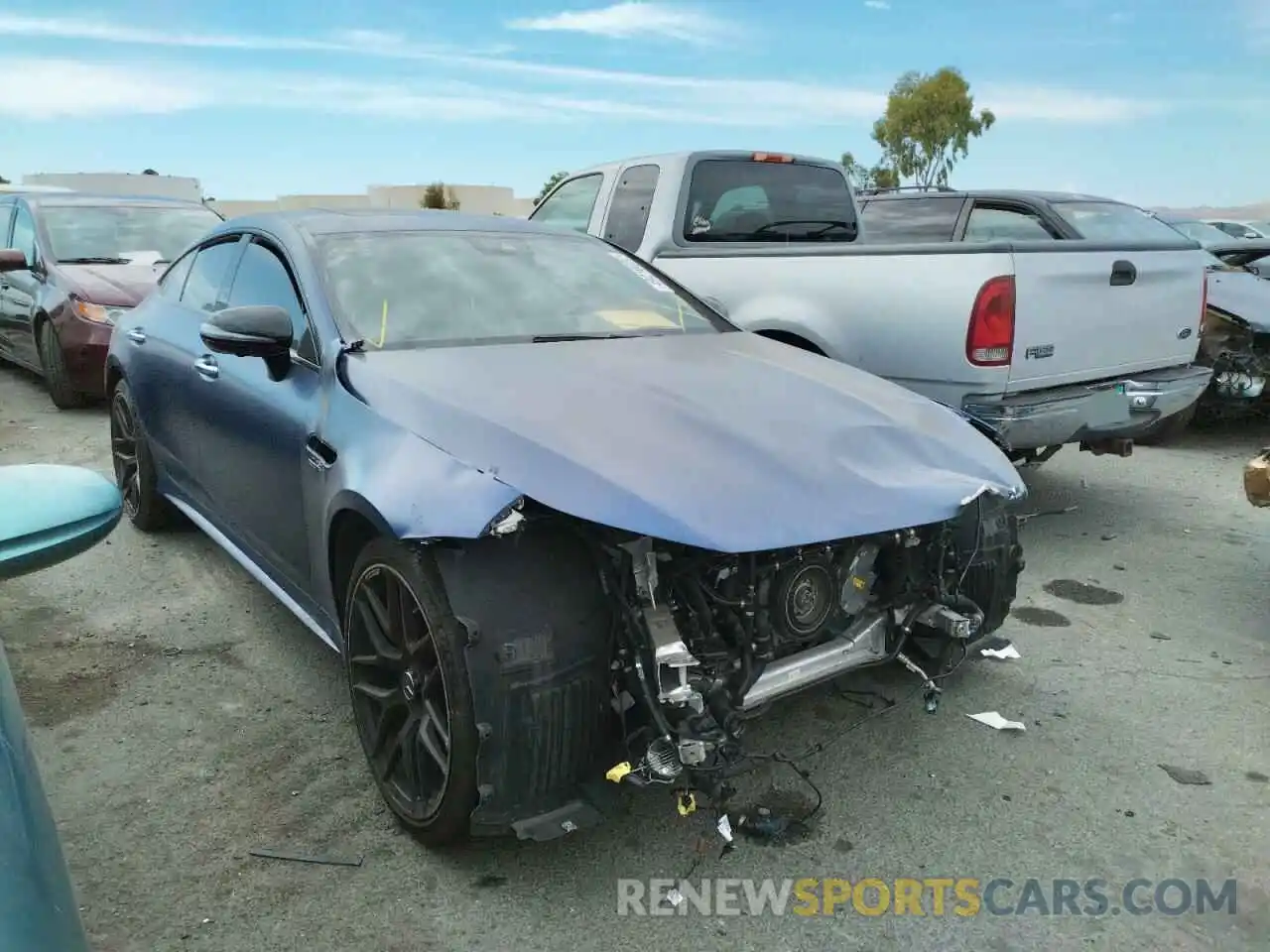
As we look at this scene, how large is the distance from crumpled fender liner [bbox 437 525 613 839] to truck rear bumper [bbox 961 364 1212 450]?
282 cm

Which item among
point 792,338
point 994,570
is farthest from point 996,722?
point 792,338

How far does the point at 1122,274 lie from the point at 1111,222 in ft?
7.54

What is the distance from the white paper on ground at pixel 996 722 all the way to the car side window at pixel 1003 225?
4.38 metres

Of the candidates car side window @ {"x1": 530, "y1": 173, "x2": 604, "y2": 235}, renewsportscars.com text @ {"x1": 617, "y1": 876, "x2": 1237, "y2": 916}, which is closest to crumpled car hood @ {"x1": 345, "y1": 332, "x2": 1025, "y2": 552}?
renewsportscars.com text @ {"x1": 617, "y1": 876, "x2": 1237, "y2": 916}

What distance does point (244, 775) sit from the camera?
121 inches

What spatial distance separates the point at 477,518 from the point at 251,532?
1.79 meters

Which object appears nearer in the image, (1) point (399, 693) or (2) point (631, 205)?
(1) point (399, 693)

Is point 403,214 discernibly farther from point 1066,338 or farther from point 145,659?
point 1066,338

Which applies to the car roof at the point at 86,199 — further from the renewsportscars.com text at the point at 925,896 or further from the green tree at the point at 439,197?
the green tree at the point at 439,197

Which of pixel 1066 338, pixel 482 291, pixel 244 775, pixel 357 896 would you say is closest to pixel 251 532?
pixel 244 775

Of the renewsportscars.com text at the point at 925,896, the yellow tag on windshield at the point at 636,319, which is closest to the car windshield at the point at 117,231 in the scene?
→ the yellow tag on windshield at the point at 636,319

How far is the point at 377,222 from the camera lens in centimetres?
381

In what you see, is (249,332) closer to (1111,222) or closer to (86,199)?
(1111,222)

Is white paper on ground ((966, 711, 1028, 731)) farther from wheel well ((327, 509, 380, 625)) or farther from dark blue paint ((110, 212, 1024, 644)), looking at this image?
wheel well ((327, 509, 380, 625))
